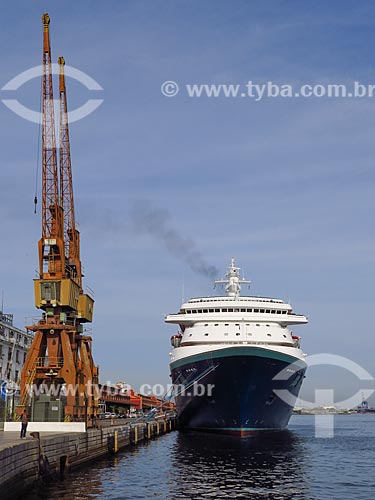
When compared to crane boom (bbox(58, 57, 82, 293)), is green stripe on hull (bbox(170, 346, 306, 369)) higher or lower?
lower

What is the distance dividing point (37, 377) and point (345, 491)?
32.4 meters

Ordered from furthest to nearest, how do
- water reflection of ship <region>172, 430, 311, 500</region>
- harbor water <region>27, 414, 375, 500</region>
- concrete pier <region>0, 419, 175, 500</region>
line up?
water reflection of ship <region>172, 430, 311, 500</region>, harbor water <region>27, 414, 375, 500</region>, concrete pier <region>0, 419, 175, 500</region>

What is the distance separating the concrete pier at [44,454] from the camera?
24.1 meters

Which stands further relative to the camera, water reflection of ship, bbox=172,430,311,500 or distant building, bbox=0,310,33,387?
distant building, bbox=0,310,33,387

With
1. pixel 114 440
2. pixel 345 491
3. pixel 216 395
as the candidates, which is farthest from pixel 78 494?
pixel 216 395

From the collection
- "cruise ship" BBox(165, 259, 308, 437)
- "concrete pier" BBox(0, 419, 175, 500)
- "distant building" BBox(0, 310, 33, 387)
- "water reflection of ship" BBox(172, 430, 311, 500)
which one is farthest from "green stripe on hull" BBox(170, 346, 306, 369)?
"distant building" BBox(0, 310, 33, 387)

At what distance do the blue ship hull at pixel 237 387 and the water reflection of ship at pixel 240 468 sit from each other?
1488 millimetres

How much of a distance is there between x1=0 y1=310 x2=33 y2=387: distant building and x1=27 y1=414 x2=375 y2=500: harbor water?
1589 inches

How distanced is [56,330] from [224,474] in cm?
2576

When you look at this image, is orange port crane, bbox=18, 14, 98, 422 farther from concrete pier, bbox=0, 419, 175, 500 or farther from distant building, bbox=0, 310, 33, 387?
distant building, bbox=0, 310, 33, 387

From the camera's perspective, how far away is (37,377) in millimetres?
54938

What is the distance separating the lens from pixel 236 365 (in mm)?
50406

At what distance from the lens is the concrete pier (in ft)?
Result: 79.2

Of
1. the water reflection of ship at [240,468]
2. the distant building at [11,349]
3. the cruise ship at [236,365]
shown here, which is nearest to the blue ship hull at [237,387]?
the cruise ship at [236,365]
